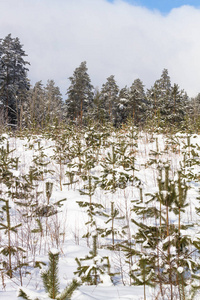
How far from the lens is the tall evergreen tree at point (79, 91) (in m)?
26.6

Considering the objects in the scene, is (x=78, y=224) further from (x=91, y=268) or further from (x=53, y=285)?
(x=53, y=285)

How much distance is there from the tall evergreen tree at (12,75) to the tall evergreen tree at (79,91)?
18.9 ft

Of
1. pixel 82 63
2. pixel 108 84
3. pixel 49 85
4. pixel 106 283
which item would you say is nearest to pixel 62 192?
pixel 106 283

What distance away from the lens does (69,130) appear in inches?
367

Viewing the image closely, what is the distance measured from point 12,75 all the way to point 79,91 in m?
8.14

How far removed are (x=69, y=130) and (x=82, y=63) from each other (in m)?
20.4

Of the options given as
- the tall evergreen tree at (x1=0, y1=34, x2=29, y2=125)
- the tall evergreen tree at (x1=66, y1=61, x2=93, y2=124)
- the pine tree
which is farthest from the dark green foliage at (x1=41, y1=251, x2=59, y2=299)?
the tall evergreen tree at (x1=66, y1=61, x2=93, y2=124)

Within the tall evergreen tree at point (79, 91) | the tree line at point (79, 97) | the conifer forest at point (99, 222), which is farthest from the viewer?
the tall evergreen tree at point (79, 91)

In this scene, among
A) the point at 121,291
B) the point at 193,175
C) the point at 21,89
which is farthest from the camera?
the point at 21,89

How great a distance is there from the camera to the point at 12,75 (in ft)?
81.9

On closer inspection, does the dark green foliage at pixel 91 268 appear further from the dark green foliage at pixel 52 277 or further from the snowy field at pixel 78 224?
the dark green foliage at pixel 52 277

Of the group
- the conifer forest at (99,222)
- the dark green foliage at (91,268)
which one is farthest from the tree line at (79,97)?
the dark green foliage at (91,268)

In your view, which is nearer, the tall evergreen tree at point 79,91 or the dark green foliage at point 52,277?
the dark green foliage at point 52,277

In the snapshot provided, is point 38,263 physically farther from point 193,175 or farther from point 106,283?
point 193,175
